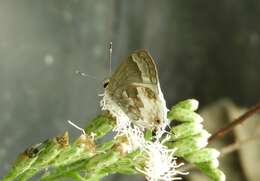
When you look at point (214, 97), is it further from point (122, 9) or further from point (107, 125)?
point (107, 125)

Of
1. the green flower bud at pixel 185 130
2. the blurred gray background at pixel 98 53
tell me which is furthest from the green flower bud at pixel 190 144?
the blurred gray background at pixel 98 53

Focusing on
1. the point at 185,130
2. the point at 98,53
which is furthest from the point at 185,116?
the point at 98,53

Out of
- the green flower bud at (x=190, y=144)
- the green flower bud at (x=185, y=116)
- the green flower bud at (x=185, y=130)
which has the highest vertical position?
the green flower bud at (x=185, y=116)

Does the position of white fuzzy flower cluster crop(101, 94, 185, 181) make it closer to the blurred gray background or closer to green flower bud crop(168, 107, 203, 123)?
green flower bud crop(168, 107, 203, 123)

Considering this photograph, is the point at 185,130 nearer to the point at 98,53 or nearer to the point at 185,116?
the point at 185,116

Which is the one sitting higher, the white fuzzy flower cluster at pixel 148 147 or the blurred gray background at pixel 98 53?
the blurred gray background at pixel 98 53

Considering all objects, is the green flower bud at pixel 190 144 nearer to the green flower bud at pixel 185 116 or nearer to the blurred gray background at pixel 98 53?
the green flower bud at pixel 185 116
